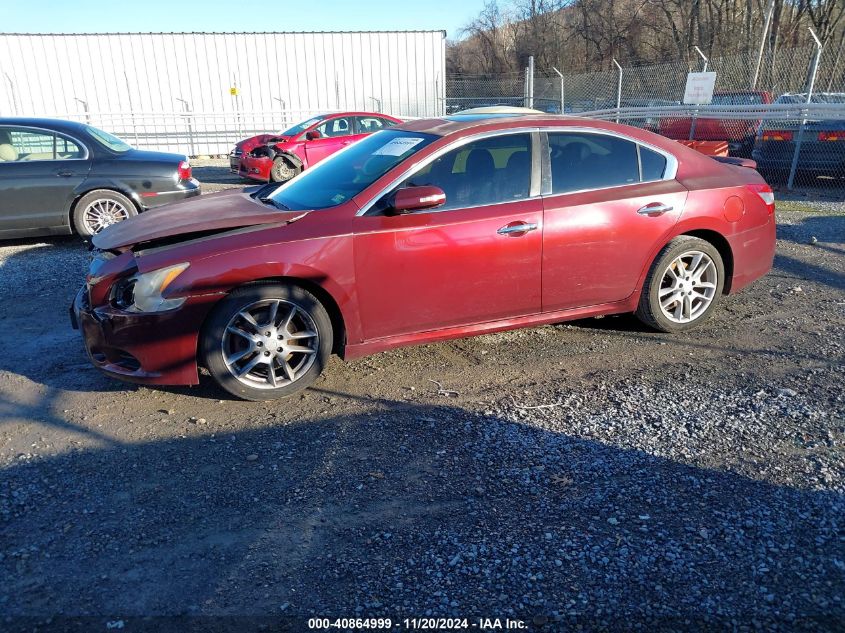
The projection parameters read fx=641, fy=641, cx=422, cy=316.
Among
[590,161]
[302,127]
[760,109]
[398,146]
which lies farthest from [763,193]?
[302,127]

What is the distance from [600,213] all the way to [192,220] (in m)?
2.75

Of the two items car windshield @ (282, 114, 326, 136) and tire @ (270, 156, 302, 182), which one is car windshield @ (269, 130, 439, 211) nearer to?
tire @ (270, 156, 302, 182)

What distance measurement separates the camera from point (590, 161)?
15.2 feet

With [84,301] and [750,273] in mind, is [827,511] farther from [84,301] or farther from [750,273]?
[84,301]

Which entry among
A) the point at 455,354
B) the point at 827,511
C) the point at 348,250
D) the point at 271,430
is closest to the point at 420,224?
the point at 348,250

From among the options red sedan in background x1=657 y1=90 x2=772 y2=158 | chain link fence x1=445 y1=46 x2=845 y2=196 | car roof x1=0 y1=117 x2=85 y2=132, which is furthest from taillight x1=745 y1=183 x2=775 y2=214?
red sedan in background x1=657 y1=90 x2=772 y2=158

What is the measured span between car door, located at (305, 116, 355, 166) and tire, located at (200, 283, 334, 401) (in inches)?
433

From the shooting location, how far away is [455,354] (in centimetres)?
470

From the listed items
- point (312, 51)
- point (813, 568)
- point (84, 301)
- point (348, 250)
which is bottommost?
point (813, 568)

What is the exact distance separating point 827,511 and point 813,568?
44 cm

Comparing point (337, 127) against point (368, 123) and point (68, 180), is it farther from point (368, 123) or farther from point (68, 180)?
point (68, 180)

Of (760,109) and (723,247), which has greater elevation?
(760,109)

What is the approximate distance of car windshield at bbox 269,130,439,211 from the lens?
4.25 meters

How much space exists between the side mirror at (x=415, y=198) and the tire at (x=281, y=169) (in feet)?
35.6
